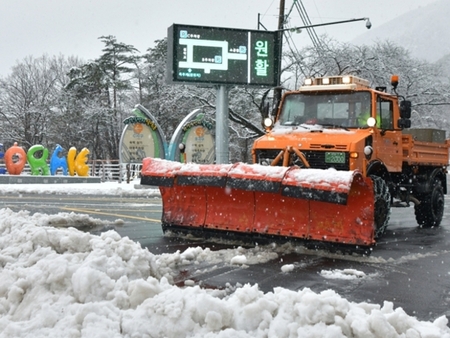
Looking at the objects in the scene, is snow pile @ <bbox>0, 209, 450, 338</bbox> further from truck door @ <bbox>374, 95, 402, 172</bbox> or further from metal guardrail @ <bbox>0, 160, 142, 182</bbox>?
metal guardrail @ <bbox>0, 160, 142, 182</bbox>

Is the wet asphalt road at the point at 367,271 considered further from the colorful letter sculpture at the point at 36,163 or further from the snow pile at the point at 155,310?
the colorful letter sculpture at the point at 36,163

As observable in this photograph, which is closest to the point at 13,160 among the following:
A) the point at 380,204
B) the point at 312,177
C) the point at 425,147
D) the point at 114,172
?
the point at 114,172

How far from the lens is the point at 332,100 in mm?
8945

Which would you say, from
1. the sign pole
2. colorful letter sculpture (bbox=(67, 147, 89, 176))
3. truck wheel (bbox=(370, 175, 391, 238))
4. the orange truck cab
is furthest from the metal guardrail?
truck wheel (bbox=(370, 175, 391, 238))

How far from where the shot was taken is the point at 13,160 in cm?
2656

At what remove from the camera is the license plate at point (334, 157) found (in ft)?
26.3

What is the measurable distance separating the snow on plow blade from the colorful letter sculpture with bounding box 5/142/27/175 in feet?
64.1

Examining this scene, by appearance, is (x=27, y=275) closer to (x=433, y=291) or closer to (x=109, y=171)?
(x=433, y=291)

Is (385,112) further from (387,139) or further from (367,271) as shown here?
(367,271)

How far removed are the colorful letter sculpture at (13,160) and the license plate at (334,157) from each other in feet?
69.5

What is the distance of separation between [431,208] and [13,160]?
2136 cm

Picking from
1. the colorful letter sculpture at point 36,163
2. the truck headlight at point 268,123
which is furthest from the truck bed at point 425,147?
the colorful letter sculpture at point 36,163

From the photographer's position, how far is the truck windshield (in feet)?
28.7

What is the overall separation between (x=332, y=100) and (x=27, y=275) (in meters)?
6.13
